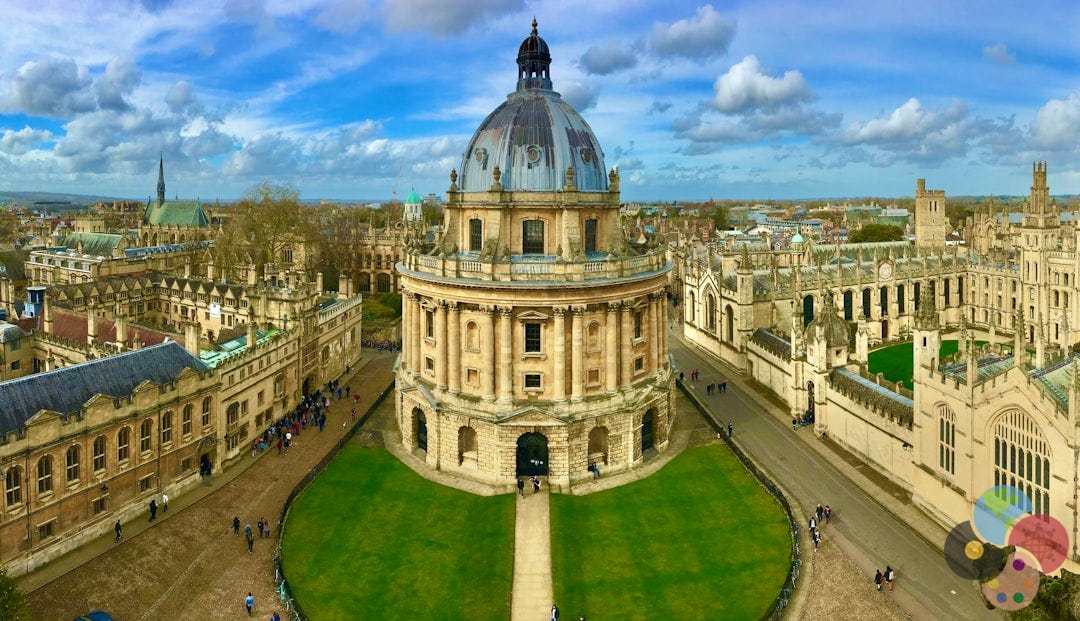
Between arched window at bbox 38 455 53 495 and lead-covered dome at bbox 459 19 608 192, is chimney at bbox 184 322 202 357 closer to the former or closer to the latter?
arched window at bbox 38 455 53 495

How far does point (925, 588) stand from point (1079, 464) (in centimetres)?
768

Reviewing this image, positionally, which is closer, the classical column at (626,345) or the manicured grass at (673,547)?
the manicured grass at (673,547)

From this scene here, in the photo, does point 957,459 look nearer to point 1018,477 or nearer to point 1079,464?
point 1018,477

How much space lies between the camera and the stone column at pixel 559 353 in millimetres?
39750

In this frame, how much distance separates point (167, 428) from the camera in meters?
38.8

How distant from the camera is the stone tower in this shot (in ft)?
320

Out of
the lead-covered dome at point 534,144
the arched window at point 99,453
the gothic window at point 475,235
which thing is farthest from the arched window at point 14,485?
the lead-covered dome at point 534,144

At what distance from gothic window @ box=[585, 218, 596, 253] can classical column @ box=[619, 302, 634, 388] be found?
4136 millimetres

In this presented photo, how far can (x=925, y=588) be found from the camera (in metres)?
29.8

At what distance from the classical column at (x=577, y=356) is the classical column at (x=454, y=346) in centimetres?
657

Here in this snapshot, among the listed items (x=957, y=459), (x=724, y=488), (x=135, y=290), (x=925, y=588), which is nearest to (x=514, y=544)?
(x=724, y=488)

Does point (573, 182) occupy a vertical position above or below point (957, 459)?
above

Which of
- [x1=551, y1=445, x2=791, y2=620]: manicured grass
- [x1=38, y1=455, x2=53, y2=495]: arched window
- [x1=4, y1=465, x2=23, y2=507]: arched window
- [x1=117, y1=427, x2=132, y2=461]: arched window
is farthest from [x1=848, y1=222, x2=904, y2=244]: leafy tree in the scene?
[x1=4, y1=465, x2=23, y2=507]: arched window

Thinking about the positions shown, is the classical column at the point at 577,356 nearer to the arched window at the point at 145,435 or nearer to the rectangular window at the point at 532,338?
the rectangular window at the point at 532,338
